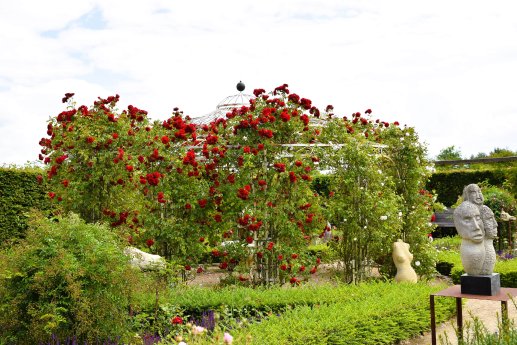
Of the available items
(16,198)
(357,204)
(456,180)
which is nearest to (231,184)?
(357,204)

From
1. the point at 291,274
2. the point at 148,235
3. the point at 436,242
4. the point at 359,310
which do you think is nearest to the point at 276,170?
the point at 291,274

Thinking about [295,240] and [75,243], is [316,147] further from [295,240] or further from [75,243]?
[75,243]

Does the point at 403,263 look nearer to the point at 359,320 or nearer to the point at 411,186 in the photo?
the point at 411,186

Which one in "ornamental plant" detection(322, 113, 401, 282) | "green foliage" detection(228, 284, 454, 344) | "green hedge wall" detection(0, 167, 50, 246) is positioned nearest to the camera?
"green foliage" detection(228, 284, 454, 344)

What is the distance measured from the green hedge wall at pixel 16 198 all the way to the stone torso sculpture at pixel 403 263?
22.9ft

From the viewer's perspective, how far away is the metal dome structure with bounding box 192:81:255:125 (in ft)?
41.2

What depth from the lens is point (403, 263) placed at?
27.8 feet

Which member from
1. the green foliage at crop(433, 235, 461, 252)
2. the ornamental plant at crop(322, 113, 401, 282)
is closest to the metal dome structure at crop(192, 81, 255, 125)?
the ornamental plant at crop(322, 113, 401, 282)

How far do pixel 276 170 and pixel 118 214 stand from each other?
7.46 ft

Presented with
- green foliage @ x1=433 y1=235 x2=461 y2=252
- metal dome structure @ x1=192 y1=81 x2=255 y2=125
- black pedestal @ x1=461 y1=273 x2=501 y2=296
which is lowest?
green foliage @ x1=433 y1=235 x2=461 y2=252

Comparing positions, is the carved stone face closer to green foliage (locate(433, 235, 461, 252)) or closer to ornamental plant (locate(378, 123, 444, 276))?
ornamental plant (locate(378, 123, 444, 276))

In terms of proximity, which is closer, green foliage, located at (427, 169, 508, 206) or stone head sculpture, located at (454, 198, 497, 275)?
stone head sculpture, located at (454, 198, 497, 275)

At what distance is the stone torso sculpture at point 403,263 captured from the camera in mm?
8422

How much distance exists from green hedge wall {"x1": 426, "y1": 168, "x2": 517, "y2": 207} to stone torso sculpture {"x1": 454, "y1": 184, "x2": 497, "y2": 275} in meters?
13.7
